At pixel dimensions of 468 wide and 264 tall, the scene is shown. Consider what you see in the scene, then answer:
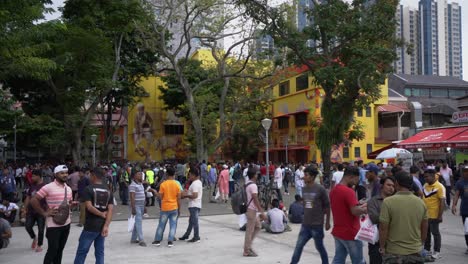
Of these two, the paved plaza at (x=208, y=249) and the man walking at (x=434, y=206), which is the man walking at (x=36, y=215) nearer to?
the paved plaza at (x=208, y=249)

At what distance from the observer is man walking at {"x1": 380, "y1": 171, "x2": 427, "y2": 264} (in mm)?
4859

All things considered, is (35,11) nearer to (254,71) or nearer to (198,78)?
(254,71)

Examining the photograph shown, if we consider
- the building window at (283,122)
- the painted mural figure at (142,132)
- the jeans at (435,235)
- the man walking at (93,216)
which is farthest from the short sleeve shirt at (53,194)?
the painted mural figure at (142,132)

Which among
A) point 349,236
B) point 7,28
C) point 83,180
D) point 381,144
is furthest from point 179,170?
point 381,144

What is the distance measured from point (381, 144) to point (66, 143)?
85.3 feet

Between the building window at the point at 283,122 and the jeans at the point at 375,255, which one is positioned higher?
the building window at the point at 283,122

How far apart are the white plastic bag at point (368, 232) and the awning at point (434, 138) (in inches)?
780

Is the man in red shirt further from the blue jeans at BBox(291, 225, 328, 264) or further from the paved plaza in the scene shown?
the paved plaza

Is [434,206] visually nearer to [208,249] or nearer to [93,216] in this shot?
[208,249]

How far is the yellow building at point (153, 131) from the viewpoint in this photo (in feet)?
163

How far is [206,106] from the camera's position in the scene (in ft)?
134

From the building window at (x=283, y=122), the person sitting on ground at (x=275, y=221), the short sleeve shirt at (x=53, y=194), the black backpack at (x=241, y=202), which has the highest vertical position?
the building window at (x=283, y=122)

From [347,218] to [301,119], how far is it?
3787 centimetres

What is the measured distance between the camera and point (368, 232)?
579cm
